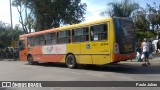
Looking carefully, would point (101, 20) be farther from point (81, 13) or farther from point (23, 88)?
point (81, 13)

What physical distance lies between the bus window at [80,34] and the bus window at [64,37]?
22.3 inches

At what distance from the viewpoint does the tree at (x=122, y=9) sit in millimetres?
44347

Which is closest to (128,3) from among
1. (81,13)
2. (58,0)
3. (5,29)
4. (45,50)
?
(81,13)

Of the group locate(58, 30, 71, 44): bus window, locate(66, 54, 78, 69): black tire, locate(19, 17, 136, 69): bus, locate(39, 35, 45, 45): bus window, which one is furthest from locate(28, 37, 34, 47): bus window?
locate(66, 54, 78, 69): black tire

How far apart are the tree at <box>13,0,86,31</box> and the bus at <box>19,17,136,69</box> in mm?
17123

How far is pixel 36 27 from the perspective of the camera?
40.2 meters

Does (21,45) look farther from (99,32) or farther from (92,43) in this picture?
(99,32)

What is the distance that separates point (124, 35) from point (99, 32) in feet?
4.29

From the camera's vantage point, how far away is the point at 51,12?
3853 centimetres

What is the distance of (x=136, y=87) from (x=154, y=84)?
0.77m

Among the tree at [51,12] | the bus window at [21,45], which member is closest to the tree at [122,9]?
the tree at [51,12]

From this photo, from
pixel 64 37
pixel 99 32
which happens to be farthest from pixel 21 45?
pixel 99 32

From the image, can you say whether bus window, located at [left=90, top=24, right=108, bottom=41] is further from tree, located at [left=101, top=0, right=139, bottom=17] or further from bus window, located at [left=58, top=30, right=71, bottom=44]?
tree, located at [left=101, top=0, right=139, bottom=17]

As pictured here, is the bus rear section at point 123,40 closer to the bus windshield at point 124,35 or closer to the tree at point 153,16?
the bus windshield at point 124,35
